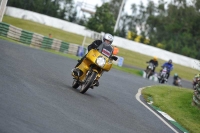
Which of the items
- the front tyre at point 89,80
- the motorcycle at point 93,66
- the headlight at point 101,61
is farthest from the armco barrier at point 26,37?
the headlight at point 101,61

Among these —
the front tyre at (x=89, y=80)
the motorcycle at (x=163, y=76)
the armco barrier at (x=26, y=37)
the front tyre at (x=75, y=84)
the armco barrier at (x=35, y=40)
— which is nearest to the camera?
the front tyre at (x=89, y=80)

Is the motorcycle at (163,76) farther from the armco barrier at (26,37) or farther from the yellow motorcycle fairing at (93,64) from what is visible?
the yellow motorcycle fairing at (93,64)

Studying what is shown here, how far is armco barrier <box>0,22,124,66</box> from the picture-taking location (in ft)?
116

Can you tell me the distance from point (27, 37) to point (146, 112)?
23.0 m

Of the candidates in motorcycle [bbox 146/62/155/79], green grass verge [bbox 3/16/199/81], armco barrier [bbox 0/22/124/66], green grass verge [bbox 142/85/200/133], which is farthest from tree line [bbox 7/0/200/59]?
green grass verge [bbox 142/85/200/133]

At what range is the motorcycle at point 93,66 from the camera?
14.5m

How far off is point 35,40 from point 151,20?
61.9 metres

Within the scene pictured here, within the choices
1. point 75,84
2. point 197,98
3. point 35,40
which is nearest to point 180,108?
point 197,98

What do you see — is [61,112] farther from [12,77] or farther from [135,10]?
[135,10]

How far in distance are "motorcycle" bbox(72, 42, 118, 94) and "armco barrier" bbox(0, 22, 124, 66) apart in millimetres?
20299

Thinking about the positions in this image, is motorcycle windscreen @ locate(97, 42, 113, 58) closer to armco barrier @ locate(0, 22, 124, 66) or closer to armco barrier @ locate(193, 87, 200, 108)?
armco barrier @ locate(193, 87, 200, 108)

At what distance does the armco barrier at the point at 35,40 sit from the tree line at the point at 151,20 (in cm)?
1883

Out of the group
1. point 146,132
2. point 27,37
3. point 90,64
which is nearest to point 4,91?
point 146,132

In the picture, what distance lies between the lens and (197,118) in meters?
15.3
